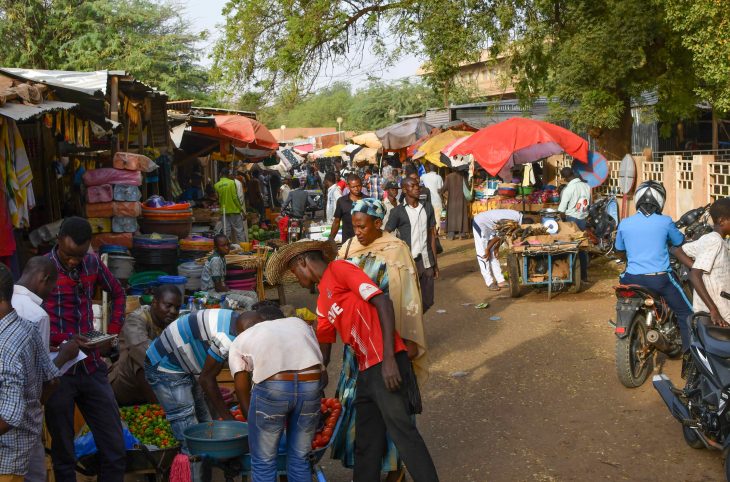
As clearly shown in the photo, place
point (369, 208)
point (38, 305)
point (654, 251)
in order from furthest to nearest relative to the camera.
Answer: point (654, 251) → point (369, 208) → point (38, 305)

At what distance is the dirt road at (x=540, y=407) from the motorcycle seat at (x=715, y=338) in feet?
2.91

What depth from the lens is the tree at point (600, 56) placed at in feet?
50.1

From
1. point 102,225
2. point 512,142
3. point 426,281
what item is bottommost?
point 426,281

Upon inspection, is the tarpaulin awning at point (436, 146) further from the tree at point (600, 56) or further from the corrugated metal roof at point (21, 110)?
the corrugated metal roof at point (21, 110)

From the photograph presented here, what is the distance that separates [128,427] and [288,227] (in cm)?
1249

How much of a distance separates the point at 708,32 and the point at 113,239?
30.3 ft

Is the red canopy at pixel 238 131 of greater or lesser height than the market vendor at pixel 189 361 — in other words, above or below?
above

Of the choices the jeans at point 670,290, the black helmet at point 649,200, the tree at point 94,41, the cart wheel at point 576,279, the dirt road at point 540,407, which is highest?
the tree at point 94,41

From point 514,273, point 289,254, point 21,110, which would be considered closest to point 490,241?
point 514,273

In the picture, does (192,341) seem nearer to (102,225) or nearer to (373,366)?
(373,366)

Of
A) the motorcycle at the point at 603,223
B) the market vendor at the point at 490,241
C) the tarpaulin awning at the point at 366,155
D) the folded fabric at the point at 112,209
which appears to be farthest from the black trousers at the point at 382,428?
the tarpaulin awning at the point at 366,155

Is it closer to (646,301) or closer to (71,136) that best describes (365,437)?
(646,301)

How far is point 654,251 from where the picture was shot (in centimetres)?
768

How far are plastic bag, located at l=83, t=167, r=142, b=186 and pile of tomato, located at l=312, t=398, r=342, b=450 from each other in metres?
5.80
